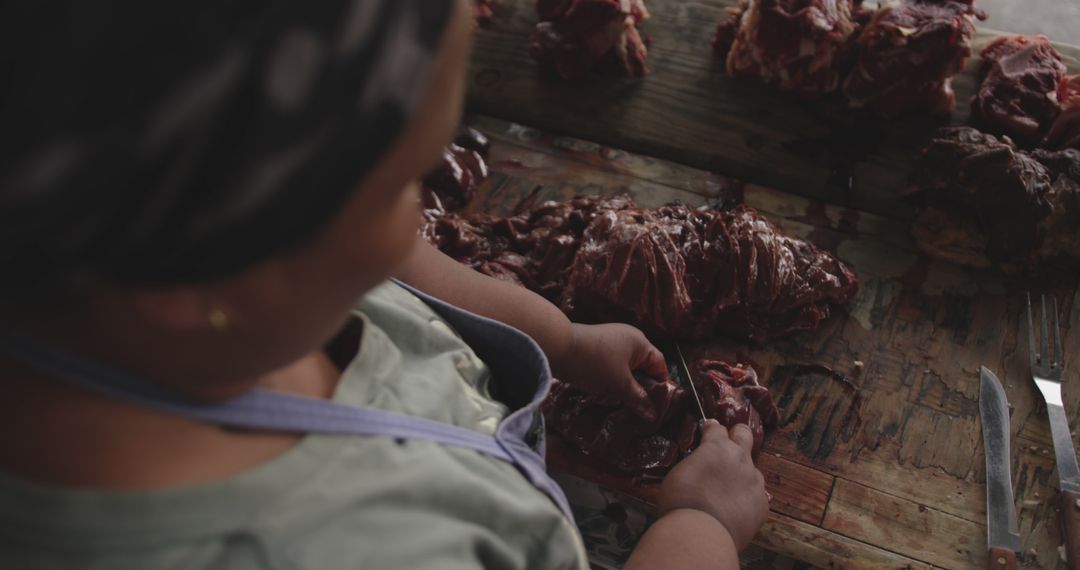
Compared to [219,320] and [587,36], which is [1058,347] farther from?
[219,320]

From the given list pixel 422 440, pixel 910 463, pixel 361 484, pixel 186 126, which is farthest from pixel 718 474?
pixel 186 126

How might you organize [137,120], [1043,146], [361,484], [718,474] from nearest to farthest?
1. [137,120]
2. [361,484]
3. [718,474]
4. [1043,146]

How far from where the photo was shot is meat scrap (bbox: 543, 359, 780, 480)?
205 cm

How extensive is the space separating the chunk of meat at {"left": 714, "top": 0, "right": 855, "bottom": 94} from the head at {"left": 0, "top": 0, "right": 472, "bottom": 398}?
2281mm

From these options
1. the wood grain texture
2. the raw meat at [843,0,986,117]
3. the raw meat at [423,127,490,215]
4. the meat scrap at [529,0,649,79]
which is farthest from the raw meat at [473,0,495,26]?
the raw meat at [843,0,986,117]

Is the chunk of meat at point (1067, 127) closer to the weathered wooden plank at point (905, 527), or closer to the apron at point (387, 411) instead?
the weathered wooden plank at point (905, 527)

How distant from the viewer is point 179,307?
2.39 feet

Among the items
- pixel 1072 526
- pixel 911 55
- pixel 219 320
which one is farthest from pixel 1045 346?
pixel 219 320

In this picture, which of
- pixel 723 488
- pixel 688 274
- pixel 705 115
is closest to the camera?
pixel 723 488

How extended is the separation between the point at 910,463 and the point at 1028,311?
2.34 ft

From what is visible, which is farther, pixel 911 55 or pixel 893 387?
pixel 911 55

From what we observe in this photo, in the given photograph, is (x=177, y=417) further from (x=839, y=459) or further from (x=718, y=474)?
(x=839, y=459)

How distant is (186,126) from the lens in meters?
0.60

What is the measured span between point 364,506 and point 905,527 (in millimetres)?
1501
